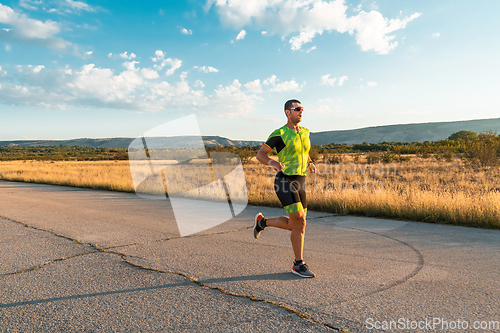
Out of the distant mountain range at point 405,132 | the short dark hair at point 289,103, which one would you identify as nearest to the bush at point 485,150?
the short dark hair at point 289,103

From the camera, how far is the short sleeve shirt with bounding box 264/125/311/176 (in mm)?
4039

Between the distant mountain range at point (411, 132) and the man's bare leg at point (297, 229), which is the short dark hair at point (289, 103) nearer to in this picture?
the man's bare leg at point (297, 229)

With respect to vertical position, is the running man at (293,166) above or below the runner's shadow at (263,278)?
above

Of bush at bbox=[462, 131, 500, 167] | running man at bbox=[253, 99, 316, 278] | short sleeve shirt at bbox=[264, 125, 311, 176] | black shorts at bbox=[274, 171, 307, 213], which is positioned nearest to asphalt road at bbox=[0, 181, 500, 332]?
running man at bbox=[253, 99, 316, 278]

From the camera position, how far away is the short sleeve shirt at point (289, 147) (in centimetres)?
404

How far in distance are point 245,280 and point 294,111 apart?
2.18 meters

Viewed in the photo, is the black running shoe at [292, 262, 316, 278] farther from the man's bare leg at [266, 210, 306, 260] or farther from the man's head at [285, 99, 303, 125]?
the man's head at [285, 99, 303, 125]

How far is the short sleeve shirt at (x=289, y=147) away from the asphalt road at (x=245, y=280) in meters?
1.38

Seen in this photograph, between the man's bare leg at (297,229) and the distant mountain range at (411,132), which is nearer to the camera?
the man's bare leg at (297,229)

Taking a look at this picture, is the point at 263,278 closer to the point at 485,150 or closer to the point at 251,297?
the point at 251,297

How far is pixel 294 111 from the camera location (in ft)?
13.5

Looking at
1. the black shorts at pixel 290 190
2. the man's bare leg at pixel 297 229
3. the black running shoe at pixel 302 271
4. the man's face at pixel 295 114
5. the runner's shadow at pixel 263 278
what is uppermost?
the man's face at pixel 295 114

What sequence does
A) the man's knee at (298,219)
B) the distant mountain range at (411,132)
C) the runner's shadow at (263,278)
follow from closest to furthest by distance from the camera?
1. the runner's shadow at (263,278)
2. the man's knee at (298,219)
3. the distant mountain range at (411,132)

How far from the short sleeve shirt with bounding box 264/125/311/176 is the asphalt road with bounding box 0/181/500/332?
1.38 metres
